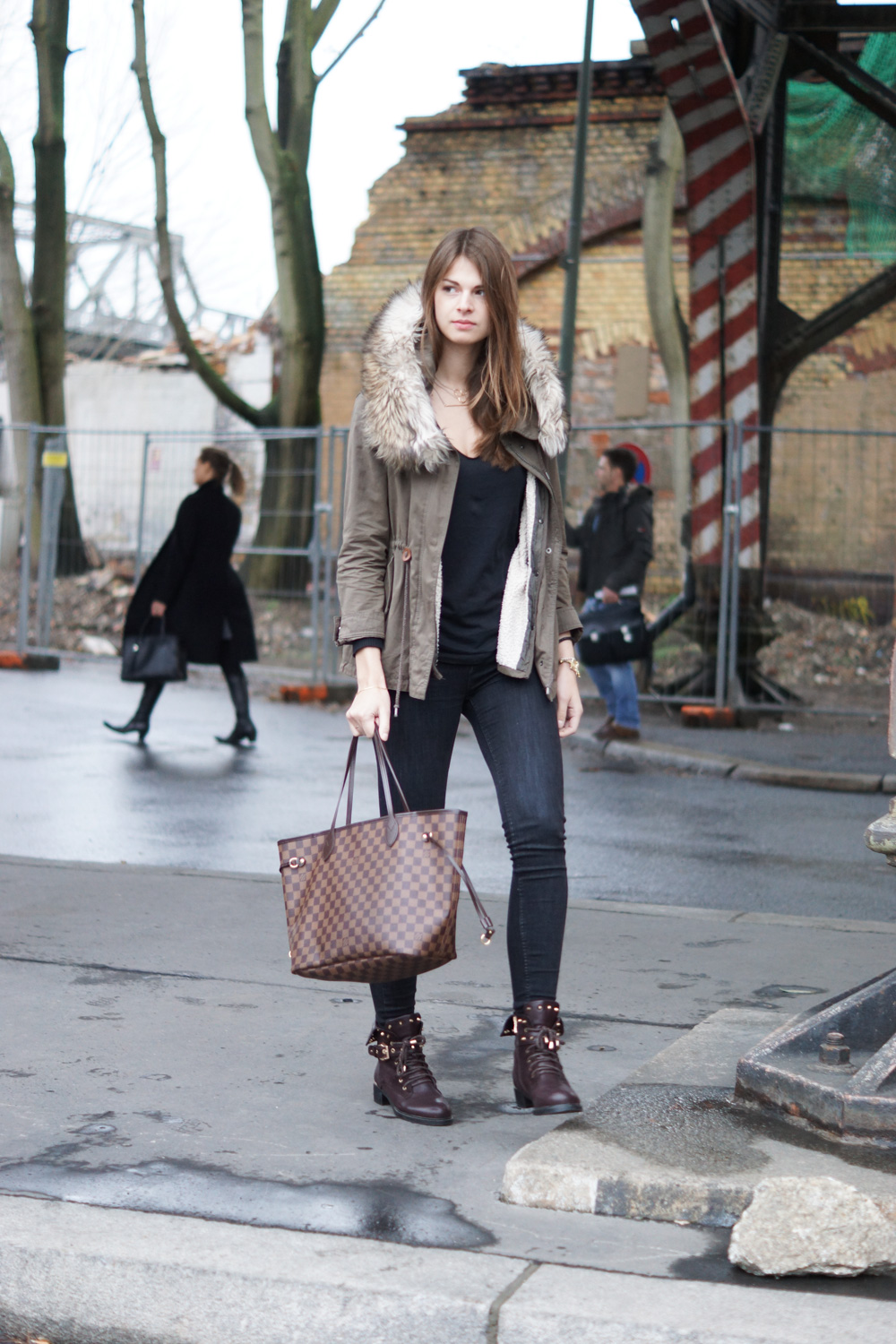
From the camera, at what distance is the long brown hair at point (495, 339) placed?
365cm

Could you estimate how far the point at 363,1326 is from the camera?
2.63m

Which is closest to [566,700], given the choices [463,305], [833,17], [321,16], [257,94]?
[463,305]

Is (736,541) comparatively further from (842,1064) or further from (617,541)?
(842,1064)

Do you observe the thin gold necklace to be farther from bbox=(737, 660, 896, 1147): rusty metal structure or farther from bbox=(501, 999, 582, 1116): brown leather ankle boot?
bbox=(501, 999, 582, 1116): brown leather ankle boot

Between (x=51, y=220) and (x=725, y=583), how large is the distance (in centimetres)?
1123

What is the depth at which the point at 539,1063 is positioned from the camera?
3557mm

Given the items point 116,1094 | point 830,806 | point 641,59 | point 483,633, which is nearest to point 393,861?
point 483,633

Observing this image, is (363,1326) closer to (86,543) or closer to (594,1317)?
(594,1317)

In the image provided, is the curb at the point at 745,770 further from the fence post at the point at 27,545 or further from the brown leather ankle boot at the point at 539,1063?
the fence post at the point at 27,545

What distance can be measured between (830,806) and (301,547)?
7.49m

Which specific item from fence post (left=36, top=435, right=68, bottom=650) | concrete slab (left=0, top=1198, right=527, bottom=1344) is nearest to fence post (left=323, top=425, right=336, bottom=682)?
fence post (left=36, top=435, right=68, bottom=650)

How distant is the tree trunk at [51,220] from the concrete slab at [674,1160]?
52.9 feet

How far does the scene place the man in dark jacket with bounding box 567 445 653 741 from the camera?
11469 millimetres

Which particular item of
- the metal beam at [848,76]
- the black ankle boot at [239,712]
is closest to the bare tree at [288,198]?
the metal beam at [848,76]
